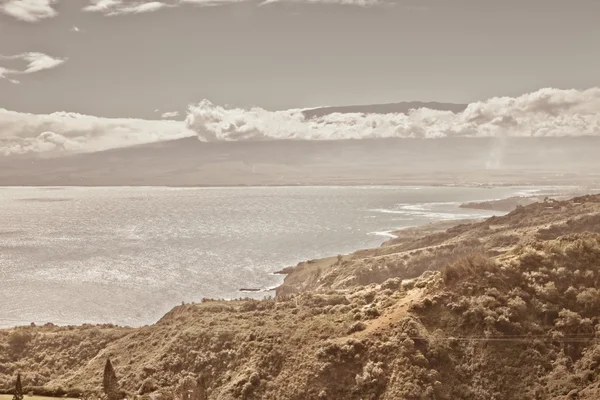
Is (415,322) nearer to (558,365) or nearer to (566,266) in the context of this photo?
(558,365)

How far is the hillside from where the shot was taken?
39.8 m

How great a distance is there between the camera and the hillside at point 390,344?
3978 cm

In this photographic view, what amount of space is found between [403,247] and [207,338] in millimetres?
77286

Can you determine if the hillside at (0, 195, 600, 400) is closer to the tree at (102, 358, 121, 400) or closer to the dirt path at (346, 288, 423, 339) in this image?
the dirt path at (346, 288, 423, 339)

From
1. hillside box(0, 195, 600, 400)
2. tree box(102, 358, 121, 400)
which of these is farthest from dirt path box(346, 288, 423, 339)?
tree box(102, 358, 121, 400)

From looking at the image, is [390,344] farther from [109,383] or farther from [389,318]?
[109,383]

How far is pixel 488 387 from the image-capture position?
38906 mm

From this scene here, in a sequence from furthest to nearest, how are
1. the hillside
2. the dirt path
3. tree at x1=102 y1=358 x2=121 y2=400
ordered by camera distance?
the dirt path → the hillside → tree at x1=102 y1=358 x2=121 y2=400

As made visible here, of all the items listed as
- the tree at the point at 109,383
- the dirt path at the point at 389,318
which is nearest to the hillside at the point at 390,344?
the dirt path at the point at 389,318

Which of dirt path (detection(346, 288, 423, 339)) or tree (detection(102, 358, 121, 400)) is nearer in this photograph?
tree (detection(102, 358, 121, 400))

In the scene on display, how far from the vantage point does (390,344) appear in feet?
139

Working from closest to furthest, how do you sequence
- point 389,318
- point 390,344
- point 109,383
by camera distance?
point 109,383 < point 390,344 < point 389,318

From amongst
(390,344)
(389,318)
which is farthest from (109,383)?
(389,318)

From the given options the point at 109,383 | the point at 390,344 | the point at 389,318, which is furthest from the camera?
the point at 389,318
